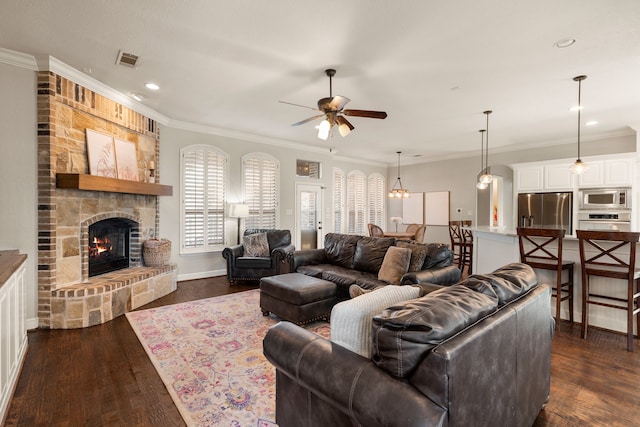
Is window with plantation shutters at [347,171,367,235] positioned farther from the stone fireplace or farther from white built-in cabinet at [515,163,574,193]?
the stone fireplace

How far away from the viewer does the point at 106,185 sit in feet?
12.6

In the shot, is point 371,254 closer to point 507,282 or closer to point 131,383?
point 507,282

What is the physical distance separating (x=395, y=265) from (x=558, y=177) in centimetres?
466

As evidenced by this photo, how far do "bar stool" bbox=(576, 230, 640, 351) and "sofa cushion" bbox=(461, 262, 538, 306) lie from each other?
65.0 inches

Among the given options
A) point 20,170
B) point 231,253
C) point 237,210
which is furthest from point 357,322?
point 237,210

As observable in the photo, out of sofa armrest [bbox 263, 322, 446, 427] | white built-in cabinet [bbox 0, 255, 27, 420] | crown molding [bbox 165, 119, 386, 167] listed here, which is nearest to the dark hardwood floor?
white built-in cabinet [bbox 0, 255, 27, 420]

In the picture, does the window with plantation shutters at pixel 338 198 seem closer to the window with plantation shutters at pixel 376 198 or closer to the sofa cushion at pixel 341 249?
the window with plantation shutters at pixel 376 198

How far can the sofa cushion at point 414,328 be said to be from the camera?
1134mm

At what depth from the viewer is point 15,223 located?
3260 mm

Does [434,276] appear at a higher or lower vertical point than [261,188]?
lower

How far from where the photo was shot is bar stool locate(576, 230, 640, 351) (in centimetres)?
289

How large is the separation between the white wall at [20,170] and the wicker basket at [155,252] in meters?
1.45

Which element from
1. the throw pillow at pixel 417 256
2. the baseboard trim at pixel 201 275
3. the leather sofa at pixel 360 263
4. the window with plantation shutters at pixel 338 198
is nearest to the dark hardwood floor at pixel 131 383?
the leather sofa at pixel 360 263

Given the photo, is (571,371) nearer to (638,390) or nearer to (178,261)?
(638,390)
